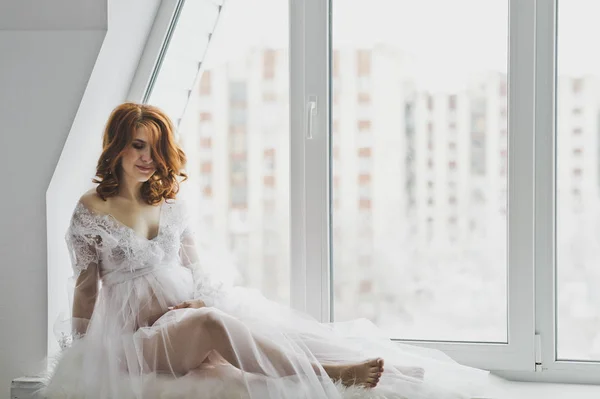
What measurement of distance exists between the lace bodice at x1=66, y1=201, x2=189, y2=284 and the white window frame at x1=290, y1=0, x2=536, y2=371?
541 millimetres

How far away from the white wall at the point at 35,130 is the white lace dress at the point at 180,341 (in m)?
0.20

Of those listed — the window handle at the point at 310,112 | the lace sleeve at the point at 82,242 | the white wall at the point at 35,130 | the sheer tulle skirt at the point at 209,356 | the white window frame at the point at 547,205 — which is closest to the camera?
the sheer tulle skirt at the point at 209,356

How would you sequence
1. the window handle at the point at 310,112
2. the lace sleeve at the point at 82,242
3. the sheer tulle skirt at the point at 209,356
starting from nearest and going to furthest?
the sheer tulle skirt at the point at 209,356
the lace sleeve at the point at 82,242
the window handle at the point at 310,112

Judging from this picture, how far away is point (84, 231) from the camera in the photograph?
83.3 inches

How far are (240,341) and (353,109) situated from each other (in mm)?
917

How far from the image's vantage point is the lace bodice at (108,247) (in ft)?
6.95

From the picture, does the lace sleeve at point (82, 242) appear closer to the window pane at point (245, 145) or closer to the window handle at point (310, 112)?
the window pane at point (245, 145)

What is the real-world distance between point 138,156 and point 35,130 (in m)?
0.34

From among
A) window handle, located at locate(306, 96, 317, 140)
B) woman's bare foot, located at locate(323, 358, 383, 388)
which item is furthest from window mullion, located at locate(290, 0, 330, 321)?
woman's bare foot, located at locate(323, 358, 383, 388)

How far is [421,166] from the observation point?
2494mm

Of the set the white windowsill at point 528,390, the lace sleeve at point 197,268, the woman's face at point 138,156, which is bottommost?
the white windowsill at point 528,390

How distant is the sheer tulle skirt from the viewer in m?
1.95

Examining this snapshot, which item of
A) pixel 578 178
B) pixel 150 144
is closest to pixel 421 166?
pixel 578 178

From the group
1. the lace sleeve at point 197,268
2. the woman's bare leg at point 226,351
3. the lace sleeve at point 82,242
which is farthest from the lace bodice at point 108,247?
the woman's bare leg at point 226,351
